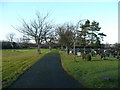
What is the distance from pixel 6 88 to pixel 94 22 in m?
42.1

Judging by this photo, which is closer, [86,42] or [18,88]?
[18,88]

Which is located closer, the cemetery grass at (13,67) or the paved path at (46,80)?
the paved path at (46,80)

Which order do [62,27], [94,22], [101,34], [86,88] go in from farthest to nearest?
[101,34] < [94,22] < [62,27] < [86,88]

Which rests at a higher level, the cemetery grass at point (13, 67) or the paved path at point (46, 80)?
the paved path at point (46, 80)

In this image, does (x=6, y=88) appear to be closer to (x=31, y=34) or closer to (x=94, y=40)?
(x=31, y=34)

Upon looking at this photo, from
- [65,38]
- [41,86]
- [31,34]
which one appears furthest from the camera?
[65,38]

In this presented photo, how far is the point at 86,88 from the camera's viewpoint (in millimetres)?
6121

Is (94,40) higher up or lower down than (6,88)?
higher up

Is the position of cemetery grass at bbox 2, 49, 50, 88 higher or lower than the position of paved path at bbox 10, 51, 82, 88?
lower

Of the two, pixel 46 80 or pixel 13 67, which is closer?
pixel 46 80

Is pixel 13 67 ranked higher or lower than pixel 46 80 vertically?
lower

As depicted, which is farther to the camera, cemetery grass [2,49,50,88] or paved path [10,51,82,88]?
cemetery grass [2,49,50,88]

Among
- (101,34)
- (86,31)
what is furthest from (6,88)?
(101,34)

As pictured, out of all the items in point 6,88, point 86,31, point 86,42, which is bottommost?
point 6,88
